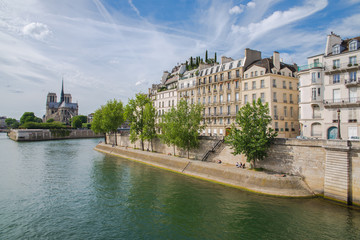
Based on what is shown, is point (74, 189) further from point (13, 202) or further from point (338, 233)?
point (338, 233)

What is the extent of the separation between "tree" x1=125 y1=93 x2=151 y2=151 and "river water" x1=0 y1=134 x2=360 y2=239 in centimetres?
2596

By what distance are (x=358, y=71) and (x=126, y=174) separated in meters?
36.8

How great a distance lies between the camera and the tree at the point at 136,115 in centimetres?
5922

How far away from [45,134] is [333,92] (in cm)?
12419

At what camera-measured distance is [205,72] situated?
61.3 metres

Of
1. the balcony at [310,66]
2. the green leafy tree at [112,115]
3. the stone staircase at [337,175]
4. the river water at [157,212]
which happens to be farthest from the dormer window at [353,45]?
the green leafy tree at [112,115]

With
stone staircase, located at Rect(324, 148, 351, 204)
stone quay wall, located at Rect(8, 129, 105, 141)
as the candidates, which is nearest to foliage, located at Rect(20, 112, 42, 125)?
stone quay wall, located at Rect(8, 129, 105, 141)

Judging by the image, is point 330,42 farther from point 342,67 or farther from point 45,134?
point 45,134

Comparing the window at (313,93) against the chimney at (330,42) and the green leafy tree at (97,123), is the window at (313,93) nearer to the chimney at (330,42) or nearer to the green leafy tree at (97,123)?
the chimney at (330,42)

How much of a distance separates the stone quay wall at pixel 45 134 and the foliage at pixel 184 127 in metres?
95.8

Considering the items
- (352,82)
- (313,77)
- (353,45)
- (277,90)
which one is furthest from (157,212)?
(277,90)

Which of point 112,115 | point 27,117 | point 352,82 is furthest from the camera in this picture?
point 27,117

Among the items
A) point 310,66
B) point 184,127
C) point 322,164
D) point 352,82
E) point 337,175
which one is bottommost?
point 337,175

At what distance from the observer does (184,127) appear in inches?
1672
